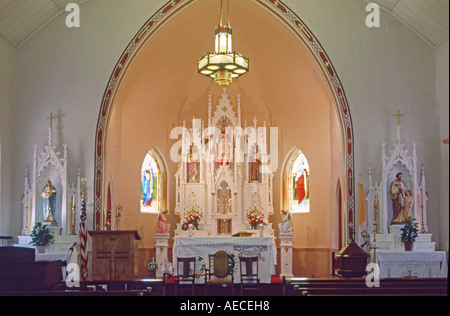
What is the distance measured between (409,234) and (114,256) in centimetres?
629

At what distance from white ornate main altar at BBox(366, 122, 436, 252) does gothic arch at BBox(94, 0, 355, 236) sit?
1.88 ft

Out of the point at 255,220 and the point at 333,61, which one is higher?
the point at 333,61

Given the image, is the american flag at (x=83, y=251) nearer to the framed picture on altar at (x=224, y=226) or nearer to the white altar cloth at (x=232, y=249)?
the white altar cloth at (x=232, y=249)

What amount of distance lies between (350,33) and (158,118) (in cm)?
641

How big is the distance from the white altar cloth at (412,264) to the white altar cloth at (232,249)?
253 centimetres

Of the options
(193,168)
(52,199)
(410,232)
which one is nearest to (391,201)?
(410,232)

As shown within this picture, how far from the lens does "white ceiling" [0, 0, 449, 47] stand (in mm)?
13640

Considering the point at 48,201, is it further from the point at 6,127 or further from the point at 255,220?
the point at 255,220

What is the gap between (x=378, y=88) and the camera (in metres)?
15.1

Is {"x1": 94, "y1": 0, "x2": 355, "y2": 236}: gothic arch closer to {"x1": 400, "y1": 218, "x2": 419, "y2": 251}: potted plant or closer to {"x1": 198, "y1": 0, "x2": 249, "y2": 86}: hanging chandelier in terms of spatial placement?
{"x1": 400, "y1": 218, "x2": 419, "y2": 251}: potted plant

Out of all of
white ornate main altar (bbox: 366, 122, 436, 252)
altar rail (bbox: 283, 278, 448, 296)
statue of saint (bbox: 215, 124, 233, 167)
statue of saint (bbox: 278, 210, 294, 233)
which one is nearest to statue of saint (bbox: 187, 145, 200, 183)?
statue of saint (bbox: 215, 124, 233, 167)

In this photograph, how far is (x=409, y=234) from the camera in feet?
46.0

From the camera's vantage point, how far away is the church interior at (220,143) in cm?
1395
